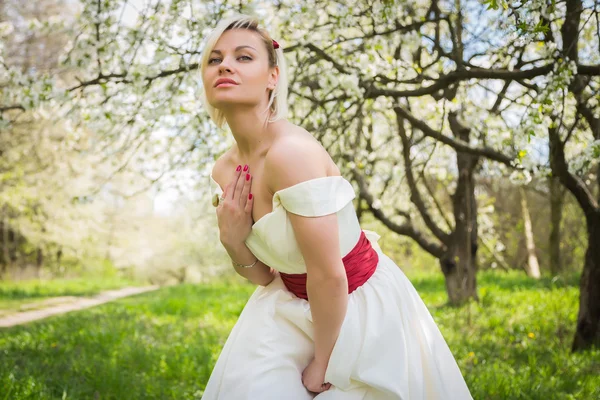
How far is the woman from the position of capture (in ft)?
5.40

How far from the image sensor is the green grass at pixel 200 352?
11.1 feet

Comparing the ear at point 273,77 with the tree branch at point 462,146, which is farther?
the tree branch at point 462,146

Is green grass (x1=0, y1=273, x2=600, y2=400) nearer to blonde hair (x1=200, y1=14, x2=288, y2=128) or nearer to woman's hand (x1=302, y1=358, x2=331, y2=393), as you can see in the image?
woman's hand (x1=302, y1=358, x2=331, y2=393)

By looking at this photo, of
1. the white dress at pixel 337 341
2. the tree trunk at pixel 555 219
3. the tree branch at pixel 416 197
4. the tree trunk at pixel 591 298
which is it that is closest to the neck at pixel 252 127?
the white dress at pixel 337 341

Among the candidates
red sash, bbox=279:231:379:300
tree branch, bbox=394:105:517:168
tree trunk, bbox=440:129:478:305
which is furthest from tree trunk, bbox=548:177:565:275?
red sash, bbox=279:231:379:300

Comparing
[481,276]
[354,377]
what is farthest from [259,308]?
[481,276]

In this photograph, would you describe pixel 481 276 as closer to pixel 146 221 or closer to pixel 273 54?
pixel 273 54

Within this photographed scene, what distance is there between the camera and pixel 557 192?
9531 mm

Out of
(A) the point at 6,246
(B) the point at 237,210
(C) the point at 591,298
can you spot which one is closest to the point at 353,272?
(B) the point at 237,210

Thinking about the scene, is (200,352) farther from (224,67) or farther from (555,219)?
(555,219)

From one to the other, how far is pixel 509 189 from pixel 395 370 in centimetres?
1214

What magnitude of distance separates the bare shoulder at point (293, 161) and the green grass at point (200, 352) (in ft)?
7.05

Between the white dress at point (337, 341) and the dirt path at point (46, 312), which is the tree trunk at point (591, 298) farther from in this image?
the dirt path at point (46, 312)

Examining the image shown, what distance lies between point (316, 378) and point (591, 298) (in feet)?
10.5
